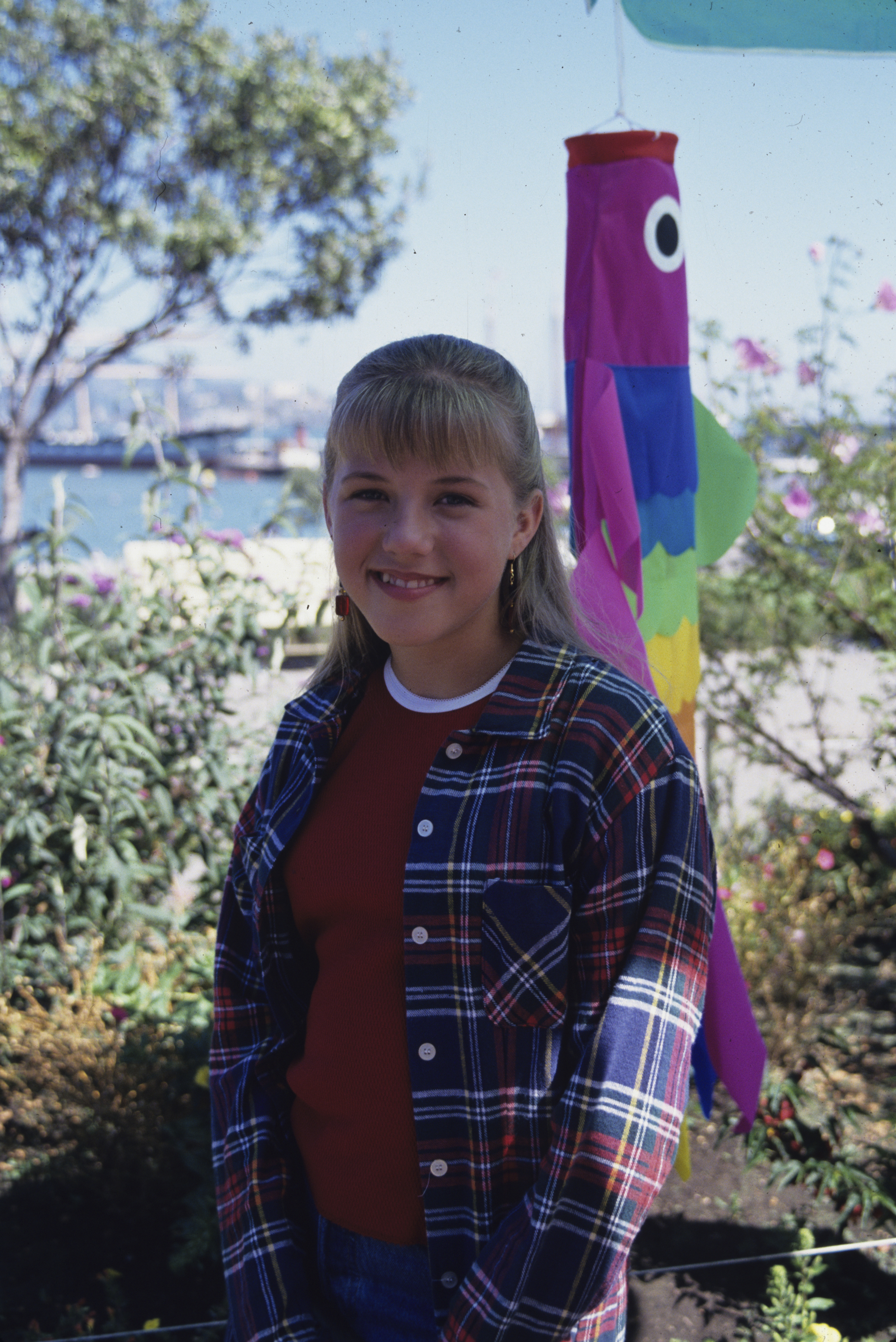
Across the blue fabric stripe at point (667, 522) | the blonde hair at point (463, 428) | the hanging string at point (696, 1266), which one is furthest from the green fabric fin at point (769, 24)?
the hanging string at point (696, 1266)

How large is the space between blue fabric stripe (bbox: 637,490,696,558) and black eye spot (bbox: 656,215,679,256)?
385 mm

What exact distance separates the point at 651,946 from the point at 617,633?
598 mm

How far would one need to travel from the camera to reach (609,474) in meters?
1.62

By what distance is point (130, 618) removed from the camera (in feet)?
10.0

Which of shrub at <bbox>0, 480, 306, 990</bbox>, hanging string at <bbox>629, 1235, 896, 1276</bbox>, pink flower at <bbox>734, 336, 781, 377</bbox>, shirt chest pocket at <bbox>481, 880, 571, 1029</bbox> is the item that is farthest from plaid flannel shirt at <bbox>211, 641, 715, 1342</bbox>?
pink flower at <bbox>734, 336, 781, 377</bbox>

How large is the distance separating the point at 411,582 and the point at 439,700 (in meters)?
0.15

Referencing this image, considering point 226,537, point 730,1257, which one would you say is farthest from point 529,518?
point 226,537

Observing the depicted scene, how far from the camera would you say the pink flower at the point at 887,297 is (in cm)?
262

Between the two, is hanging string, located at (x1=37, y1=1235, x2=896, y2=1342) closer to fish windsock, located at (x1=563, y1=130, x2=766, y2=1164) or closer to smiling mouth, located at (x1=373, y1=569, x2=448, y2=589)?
fish windsock, located at (x1=563, y1=130, x2=766, y2=1164)

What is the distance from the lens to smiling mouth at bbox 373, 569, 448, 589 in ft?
3.62

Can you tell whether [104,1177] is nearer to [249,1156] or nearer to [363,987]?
→ [249,1156]

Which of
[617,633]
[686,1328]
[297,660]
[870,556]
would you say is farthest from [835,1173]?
[297,660]

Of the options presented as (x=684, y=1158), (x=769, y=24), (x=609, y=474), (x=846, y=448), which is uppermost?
(x=769, y=24)

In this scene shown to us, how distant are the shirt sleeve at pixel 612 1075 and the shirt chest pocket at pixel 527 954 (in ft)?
0.09
